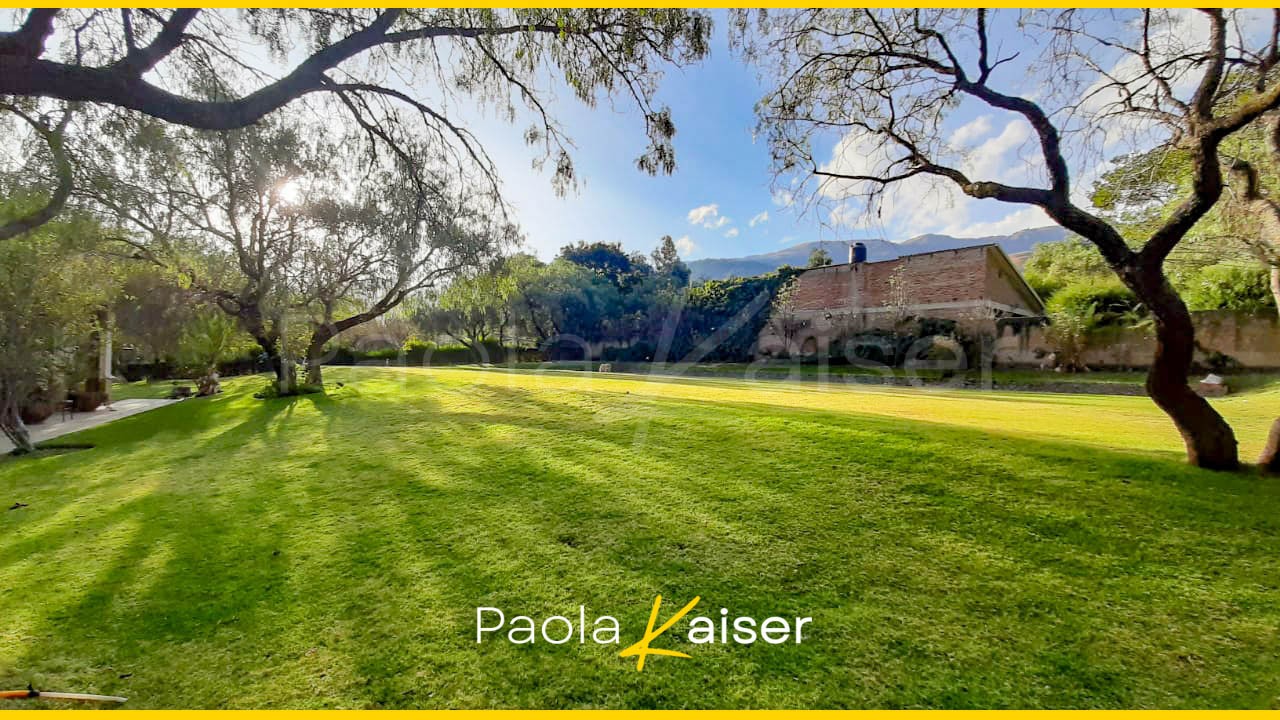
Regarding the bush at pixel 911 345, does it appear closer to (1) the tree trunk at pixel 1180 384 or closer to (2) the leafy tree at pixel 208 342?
(1) the tree trunk at pixel 1180 384

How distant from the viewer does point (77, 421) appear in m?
12.1

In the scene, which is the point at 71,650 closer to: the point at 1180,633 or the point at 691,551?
the point at 691,551

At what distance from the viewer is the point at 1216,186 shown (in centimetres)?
330

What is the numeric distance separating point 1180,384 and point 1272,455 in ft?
2.08

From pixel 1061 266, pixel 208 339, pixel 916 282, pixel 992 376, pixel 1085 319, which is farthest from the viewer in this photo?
pixel 916 282

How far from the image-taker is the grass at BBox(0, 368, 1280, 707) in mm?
1945

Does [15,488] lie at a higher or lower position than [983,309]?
lower

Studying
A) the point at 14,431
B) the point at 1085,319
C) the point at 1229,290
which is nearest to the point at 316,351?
the point at 14,431

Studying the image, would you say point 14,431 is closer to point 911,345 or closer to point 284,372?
point 284,372

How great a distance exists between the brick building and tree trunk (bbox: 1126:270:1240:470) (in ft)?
52.3

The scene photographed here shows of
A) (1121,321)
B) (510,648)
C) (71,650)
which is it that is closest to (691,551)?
(510,648)

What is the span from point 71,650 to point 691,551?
10.6 feet

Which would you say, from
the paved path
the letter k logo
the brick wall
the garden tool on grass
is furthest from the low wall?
the paved path

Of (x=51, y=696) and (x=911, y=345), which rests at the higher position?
(x=911, y=345)
